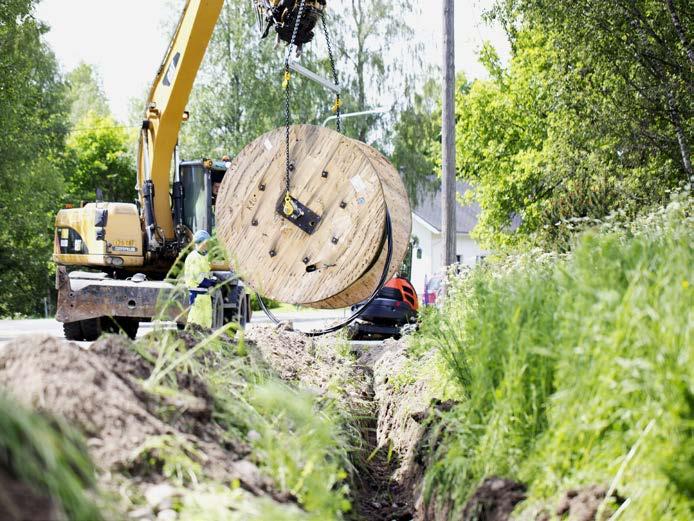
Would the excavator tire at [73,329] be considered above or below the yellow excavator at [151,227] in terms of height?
below

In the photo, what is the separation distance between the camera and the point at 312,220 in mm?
7695

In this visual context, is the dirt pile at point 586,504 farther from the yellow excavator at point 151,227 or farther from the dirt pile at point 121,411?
the yellow excavator at point 151,227

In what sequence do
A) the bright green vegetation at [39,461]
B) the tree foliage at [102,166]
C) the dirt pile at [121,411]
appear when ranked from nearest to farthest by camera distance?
the bright green vegetation at [39,461] → the dirt pile at [121,411] → the tree foliage at [102,166]

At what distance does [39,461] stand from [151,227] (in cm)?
1024

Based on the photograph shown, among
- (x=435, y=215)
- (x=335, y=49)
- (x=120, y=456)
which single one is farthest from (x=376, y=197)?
(x=435, y=215)

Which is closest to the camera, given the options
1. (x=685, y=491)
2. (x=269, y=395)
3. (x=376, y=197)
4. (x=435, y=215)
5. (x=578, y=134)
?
(x=685, y=491)

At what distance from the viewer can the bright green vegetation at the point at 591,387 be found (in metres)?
3.43

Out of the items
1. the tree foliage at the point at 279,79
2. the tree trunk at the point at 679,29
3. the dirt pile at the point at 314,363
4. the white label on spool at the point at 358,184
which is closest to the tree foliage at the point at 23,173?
the tree foliage at the point at 279,79

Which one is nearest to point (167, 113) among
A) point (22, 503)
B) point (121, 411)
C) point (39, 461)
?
point (121, 411)

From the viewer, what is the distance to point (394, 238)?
312 inches

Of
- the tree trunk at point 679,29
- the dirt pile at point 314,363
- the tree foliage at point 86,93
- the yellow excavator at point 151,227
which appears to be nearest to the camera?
the dirt pile at point 314,363

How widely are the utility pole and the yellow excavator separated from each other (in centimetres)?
332

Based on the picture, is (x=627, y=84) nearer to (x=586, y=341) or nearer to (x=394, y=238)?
(x=394, y=238)

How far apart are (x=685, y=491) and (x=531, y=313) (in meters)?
1.46
